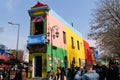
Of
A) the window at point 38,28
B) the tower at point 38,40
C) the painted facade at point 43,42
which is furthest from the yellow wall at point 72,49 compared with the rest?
the tower at point 38,40

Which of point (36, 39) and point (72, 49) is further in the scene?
point (72, 49)

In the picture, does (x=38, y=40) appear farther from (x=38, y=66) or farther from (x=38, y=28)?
(x=38, y=66)

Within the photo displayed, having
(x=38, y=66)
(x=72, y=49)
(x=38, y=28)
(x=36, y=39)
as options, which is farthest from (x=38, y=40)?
(x=72, y=49)

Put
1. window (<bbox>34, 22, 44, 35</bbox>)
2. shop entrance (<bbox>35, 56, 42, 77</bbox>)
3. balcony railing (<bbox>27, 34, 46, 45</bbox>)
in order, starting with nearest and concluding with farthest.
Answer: balcony railing (<bbox>27, 34, 46, 45</bbox>) < shop entrance (<bbox>35, 56, 42, 77</bbox>) < window (<bbox>34, 22, 44, 35</bbox>)

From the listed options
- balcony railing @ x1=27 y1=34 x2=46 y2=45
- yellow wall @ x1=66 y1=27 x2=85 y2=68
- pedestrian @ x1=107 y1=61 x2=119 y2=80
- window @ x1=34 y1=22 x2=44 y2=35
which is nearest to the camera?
pedestrian @ x1=107 y1=61 x2=119 y2=80

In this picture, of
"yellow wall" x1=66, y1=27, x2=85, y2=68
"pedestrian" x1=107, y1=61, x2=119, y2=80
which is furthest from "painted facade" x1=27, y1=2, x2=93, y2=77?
"pedestrian" x1=107, y1=61, x2=119, y2=80

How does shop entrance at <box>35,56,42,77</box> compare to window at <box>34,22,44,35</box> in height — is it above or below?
below

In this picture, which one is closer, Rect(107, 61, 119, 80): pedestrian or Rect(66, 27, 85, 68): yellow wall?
Rect(107, 61, 119, 80): pedestrian

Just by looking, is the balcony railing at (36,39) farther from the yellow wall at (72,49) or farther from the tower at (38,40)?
the yellow wall at (72,49)

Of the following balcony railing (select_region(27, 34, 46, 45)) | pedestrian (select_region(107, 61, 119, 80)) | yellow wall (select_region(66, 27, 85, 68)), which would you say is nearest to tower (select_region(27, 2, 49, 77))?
balcony railing (select_region(27, 34, 46, 45))

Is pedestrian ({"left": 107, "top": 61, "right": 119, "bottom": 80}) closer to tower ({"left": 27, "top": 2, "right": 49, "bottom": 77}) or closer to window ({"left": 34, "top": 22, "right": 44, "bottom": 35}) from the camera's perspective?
tower ({"left": 27, "top": 2, "right": 49, "bottom": 77})

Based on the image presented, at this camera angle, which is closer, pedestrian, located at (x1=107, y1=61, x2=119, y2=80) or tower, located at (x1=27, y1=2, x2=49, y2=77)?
pedestrian, located at (x1=107, y1=61, x2=119, y2=80)

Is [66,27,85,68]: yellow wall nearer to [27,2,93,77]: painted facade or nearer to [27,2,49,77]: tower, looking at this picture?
[27,2,93,77]: painted facade

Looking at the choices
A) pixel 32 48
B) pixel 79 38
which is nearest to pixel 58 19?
pixel 32 48
